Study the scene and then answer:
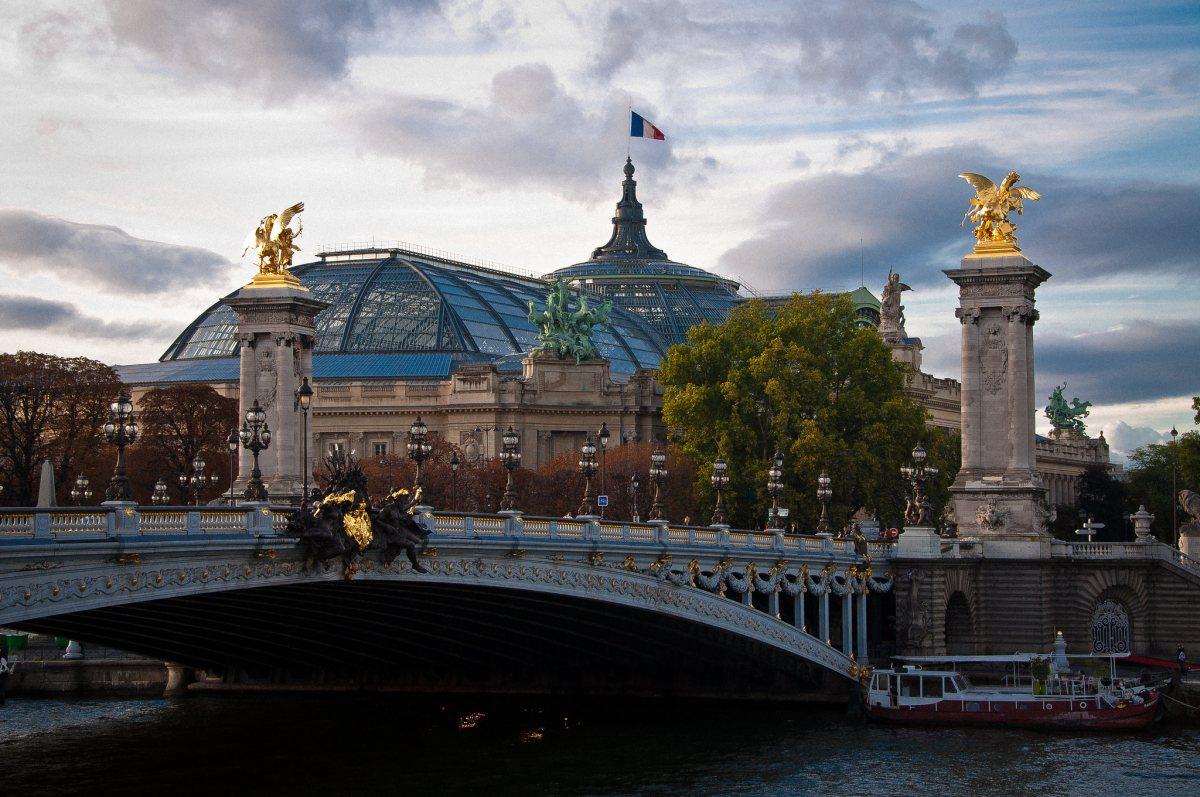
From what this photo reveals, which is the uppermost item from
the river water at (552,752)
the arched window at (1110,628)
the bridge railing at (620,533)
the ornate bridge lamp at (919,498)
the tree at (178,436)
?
the tree at (178,436)

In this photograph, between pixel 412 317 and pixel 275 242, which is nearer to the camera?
pixel 275 242

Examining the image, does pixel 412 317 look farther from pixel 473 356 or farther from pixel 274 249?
pixel 274 249

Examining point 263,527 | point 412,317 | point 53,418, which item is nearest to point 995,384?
point 263,527

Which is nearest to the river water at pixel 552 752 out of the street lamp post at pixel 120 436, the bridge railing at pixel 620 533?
the bridge railing at pixel 620 533

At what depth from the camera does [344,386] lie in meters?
127

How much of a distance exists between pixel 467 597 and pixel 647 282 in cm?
11669

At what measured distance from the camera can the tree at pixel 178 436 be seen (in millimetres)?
88188

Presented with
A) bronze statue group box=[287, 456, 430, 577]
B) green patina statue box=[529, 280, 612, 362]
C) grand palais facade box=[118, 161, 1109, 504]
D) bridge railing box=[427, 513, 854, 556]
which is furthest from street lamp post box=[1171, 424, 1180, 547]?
bronze statue group box=[287, 456, 430, 577]

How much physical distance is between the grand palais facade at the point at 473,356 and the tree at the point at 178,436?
20.4m

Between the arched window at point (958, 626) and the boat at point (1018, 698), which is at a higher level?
the arched window at point (958, 626)

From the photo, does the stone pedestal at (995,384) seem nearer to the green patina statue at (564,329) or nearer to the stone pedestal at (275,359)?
the stone pedestal at (275,359)

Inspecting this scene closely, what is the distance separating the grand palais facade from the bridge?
4533 cm

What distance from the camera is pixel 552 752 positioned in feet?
175

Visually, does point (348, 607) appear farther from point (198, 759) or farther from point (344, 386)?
point (344, 386)
